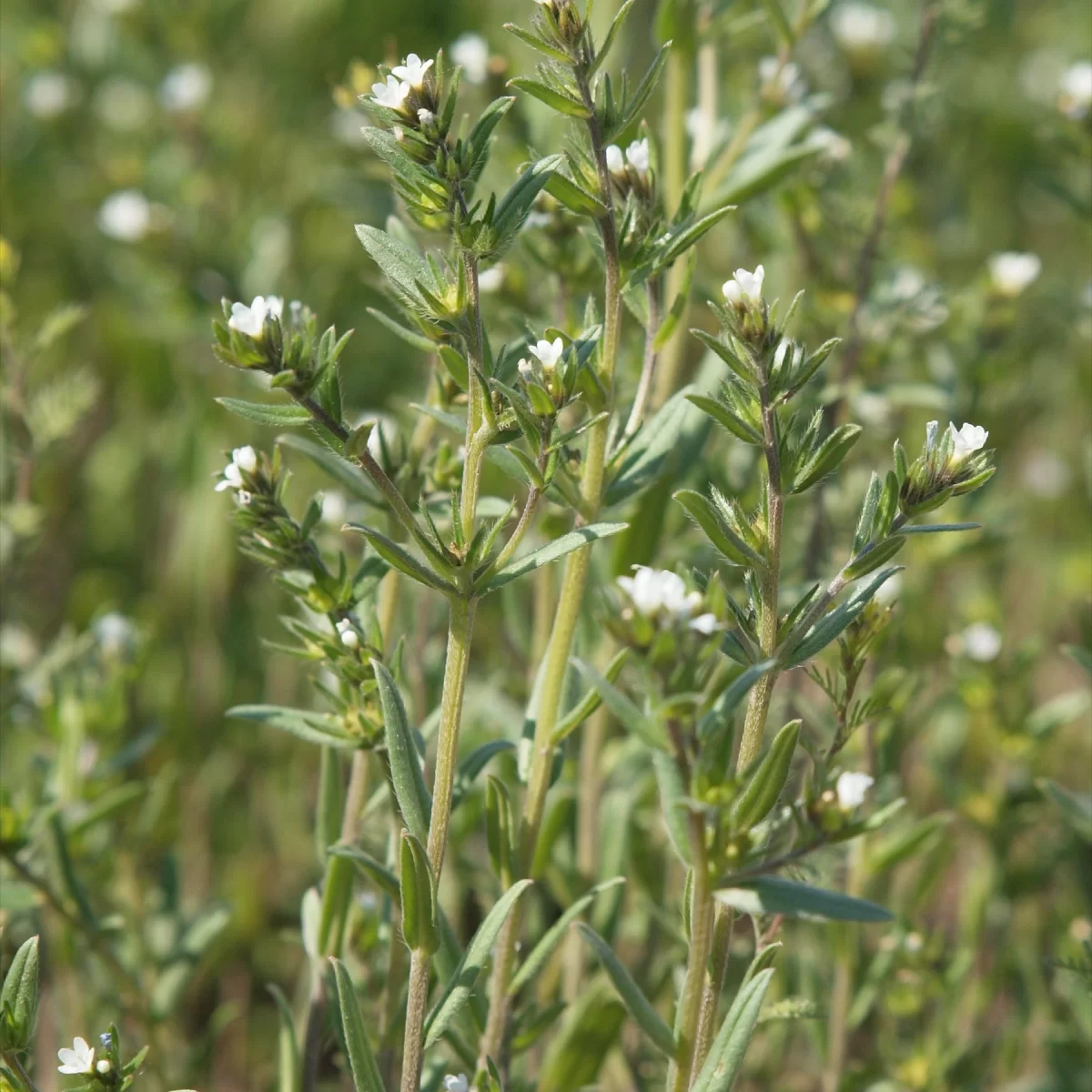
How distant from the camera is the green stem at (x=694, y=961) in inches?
38.2

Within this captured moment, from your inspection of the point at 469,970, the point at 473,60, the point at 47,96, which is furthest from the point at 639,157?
the point at 47,96

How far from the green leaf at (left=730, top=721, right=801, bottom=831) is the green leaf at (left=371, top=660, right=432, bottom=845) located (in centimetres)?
27

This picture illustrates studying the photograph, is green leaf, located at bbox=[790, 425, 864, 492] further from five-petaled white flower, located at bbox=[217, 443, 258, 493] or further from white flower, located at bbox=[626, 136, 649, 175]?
five-petaled white flower, located at bbox=[217, 443, 258, 493]

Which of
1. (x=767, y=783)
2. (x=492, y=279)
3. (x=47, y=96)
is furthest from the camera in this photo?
(x=47, y=96)

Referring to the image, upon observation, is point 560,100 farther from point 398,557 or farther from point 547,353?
point 398,557

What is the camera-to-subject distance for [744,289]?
993 millimetres

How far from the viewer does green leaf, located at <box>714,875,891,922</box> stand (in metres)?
0.97

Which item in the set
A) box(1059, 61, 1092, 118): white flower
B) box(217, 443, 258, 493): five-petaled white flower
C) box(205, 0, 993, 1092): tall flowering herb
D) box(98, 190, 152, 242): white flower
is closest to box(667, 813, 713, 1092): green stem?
box(205, 0, 993, 1092): tall flowering herb

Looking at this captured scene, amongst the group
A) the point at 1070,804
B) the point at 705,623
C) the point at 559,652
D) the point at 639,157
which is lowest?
the point at 1070,804

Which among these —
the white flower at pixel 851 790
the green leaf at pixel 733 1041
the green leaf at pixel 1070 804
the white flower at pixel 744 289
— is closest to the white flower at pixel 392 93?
the white flower at pixel 744 289

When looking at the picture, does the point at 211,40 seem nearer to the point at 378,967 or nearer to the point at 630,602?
the point at 378,967

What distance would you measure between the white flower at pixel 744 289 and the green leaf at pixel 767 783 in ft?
1.05

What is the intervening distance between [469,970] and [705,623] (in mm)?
411

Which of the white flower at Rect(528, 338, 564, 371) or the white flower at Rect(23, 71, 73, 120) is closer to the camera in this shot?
the white flower at Rect(528, 338, 564, 371)
